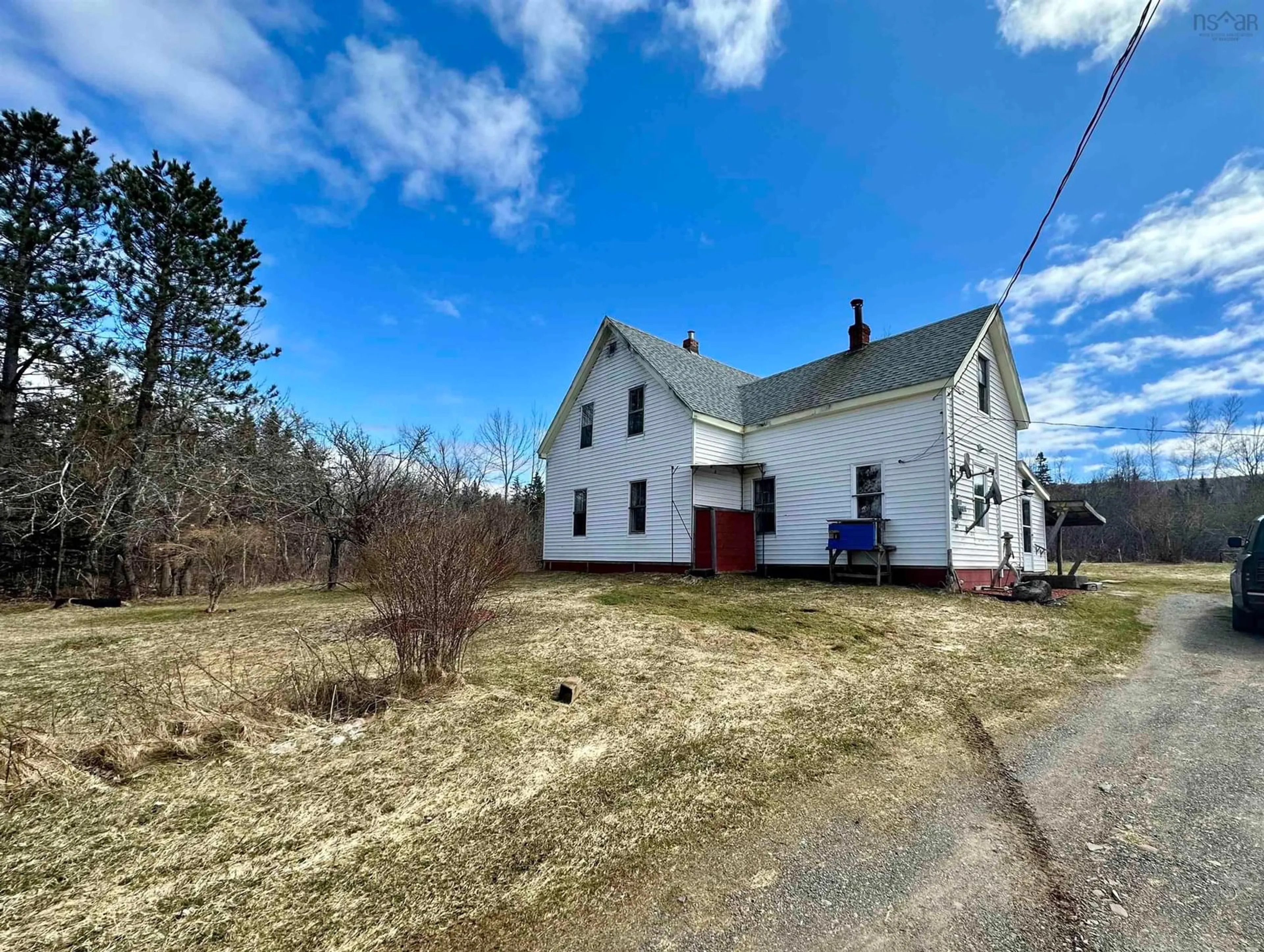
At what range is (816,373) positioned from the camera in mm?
16297

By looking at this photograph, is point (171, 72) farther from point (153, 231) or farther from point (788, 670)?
point (788, 670)

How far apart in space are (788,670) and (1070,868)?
10.6 ft

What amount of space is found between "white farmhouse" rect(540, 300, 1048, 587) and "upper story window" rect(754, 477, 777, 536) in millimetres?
43

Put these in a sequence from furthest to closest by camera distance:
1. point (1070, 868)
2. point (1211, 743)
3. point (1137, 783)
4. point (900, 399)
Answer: point (900, 399)
point (1211, 743)
point (1137, 783)
point (1070, 868)

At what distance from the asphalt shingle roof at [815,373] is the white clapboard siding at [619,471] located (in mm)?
861

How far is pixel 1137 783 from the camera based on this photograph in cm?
321

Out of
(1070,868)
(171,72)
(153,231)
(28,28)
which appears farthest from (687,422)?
(153,231)

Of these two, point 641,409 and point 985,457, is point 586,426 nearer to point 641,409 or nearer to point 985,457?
point 641,409

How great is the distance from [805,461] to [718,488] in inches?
98.0

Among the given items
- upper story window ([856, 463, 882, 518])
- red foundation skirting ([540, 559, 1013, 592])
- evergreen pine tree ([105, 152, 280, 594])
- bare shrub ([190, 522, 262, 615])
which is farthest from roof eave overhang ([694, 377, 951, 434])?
evergreen pine tree ([105, 152, 280, 594])

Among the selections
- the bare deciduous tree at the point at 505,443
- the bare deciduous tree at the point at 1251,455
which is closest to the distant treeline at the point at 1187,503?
the bare deciduous tree at the point at 1251,455

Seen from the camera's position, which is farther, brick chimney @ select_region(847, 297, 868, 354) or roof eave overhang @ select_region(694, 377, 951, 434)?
brick chimney @ select_region(847, 297, 868, 354)

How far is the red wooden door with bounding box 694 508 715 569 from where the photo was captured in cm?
1430

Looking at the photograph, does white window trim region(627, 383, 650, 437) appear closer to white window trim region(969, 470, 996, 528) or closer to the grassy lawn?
white window trim region(969, 470, 996, 528)
